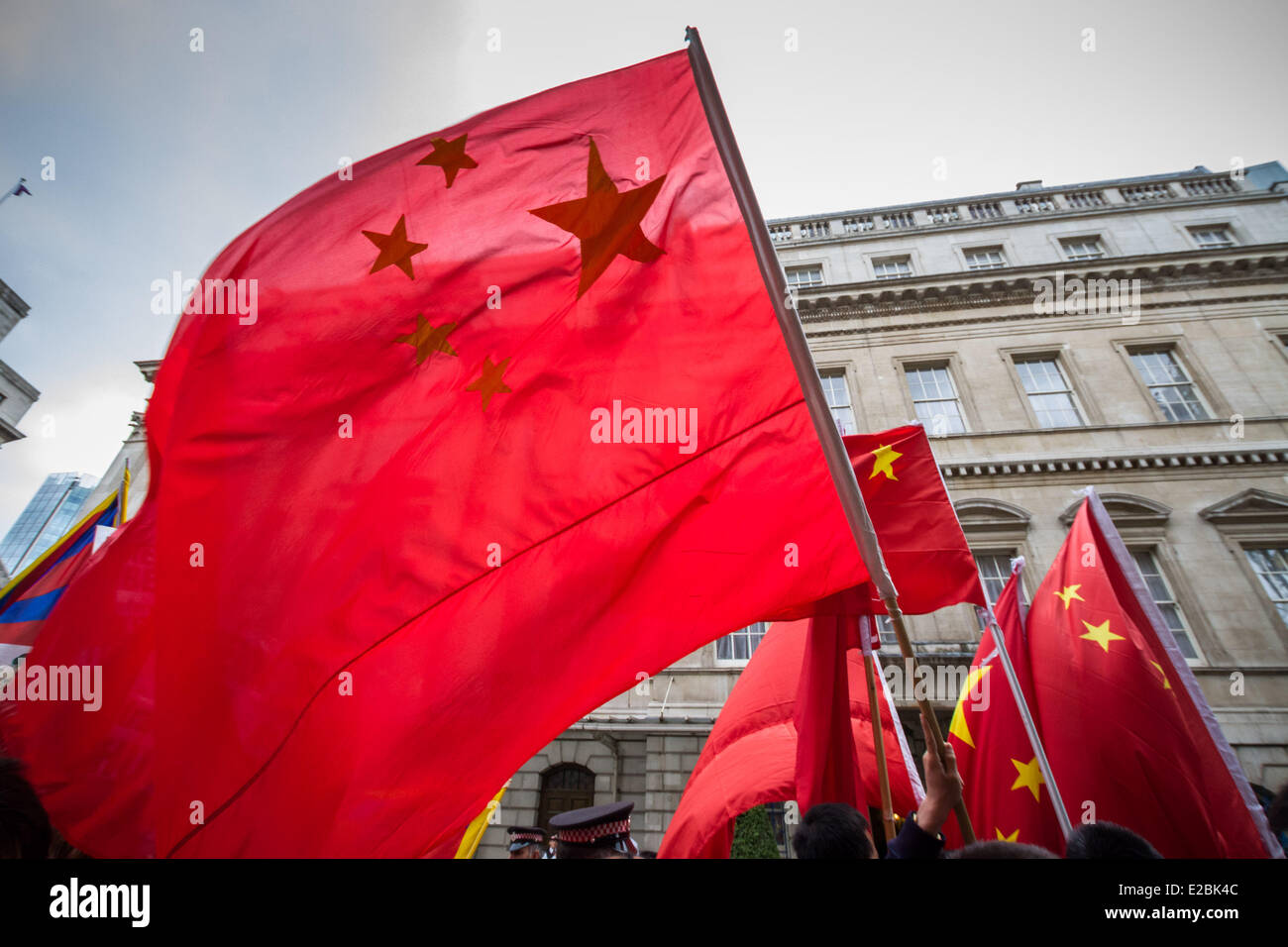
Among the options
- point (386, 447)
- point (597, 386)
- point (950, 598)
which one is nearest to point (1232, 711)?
point (950, 598)

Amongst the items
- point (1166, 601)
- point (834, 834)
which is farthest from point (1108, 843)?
point (1166, 601)

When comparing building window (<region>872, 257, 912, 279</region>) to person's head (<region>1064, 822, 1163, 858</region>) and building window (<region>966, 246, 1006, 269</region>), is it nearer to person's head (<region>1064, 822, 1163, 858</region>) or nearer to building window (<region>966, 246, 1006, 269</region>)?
building window (<region>966, 246, 1006, 269</region>)

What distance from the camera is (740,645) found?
12.3 metres

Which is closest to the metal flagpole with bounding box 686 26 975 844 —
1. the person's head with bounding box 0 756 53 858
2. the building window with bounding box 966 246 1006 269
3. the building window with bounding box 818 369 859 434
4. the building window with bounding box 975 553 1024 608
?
the person's head with bounding box 0 756 53 858

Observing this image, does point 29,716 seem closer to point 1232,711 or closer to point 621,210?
point 621,210

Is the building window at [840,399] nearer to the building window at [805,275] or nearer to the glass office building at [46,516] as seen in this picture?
the building window at [805,275]

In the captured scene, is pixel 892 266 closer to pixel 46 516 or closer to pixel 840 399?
pixel 840 399

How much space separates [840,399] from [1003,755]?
459 inches

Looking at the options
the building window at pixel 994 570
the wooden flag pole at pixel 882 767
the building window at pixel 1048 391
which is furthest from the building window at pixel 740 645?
the wooden flag pole at pixel 882 767

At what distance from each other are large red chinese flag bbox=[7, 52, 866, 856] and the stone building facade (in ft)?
32.7

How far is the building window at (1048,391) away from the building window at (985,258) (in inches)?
160

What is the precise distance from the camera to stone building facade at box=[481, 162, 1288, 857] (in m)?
11.2

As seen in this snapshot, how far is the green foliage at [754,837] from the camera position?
8.57 metres
